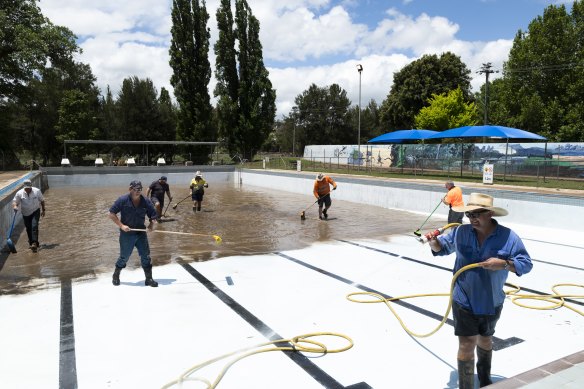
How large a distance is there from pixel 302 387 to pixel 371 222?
10.7 meters

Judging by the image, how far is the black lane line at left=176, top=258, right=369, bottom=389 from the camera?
13.5 feet

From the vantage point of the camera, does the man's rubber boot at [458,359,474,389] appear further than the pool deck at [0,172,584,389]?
No

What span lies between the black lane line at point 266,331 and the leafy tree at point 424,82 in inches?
1899

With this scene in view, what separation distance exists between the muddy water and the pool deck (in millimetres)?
1036

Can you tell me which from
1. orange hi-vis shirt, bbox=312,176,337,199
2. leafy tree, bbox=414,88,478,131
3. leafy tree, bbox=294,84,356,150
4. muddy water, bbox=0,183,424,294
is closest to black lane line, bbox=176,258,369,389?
muddy water, bbox=0,183,424,294

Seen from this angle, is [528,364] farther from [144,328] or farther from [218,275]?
[218,275]

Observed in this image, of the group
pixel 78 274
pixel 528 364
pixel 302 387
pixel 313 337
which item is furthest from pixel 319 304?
pixel 78 274

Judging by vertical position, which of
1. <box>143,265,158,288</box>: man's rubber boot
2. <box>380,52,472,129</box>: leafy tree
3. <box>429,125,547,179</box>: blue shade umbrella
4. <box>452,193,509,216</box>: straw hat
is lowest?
<box>143,265,158,288</box>: man's rubber boot

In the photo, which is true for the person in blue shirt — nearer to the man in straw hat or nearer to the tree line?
the man in straw hat

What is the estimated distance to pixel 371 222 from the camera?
1428 centimetres

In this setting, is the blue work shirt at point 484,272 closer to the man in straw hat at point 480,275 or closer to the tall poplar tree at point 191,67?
the man in straw hat at point 480,275

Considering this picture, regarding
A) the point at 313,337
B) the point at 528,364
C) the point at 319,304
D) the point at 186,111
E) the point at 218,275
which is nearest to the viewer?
the point at 528,364

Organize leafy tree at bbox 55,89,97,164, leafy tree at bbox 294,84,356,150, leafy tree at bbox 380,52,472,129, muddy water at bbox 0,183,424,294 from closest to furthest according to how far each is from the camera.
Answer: muddy water at bbox 0,183,424,294
leafy tree at bbox 55,89,97,164
leafy tree at bbox 380,52,472,129
leafy tree at bbox 294,84,356,150

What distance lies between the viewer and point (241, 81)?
1730 inches
